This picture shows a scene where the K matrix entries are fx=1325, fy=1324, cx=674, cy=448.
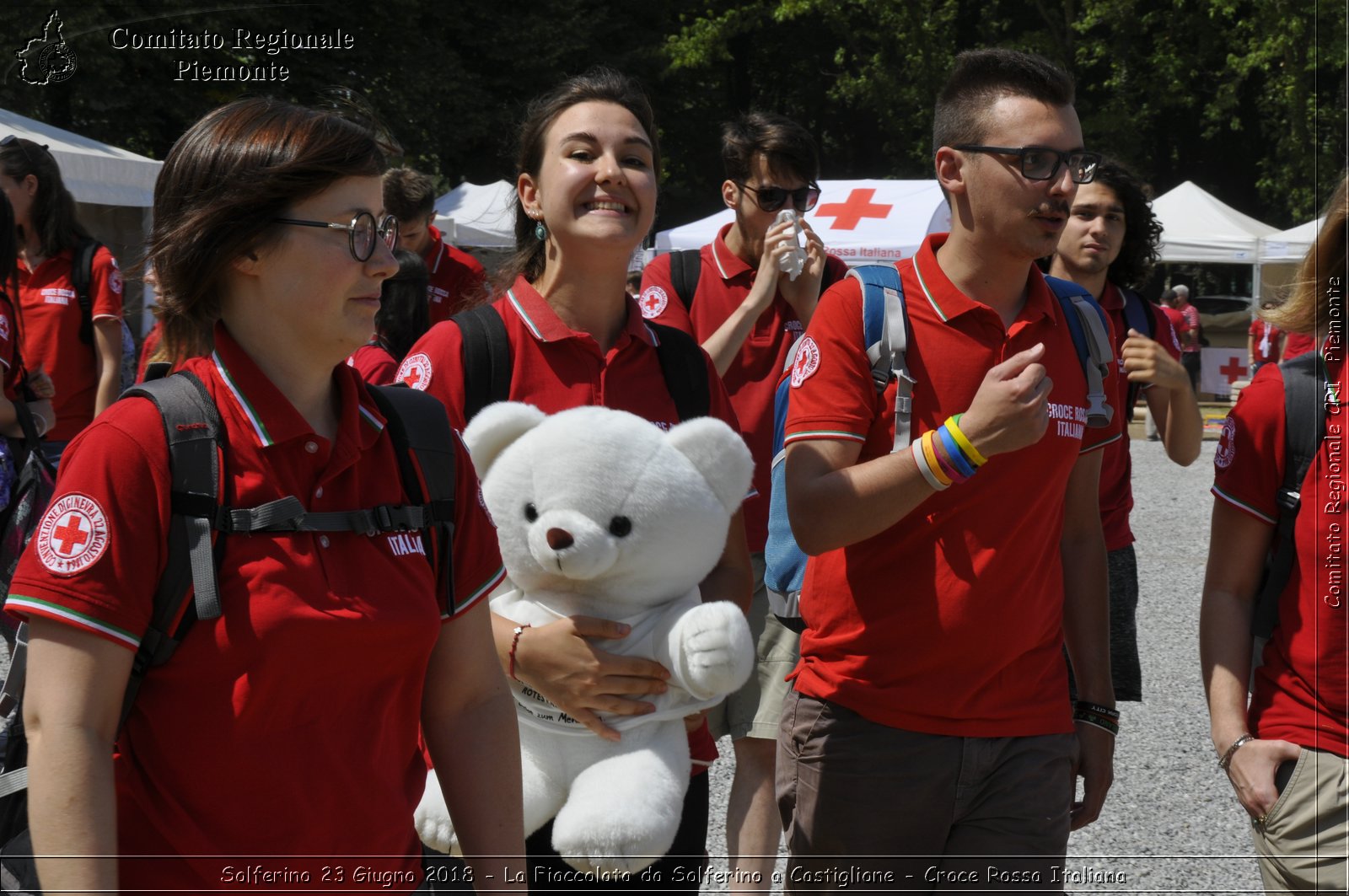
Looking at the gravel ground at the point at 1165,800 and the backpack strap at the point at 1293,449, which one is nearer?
the backpack strap at the point at 1293,449

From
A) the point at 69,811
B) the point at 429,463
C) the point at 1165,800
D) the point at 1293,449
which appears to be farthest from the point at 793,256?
the point at 69,811

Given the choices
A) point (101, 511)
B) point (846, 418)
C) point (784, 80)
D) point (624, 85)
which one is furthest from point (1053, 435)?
point (784, 80)

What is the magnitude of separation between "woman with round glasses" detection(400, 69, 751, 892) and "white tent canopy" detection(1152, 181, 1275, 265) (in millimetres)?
19102

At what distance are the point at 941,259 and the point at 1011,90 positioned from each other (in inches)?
15.8

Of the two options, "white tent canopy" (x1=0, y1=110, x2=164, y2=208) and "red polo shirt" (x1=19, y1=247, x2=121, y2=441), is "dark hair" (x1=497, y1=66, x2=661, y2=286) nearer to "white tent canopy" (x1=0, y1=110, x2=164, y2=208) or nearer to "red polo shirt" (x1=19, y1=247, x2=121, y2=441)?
"red polo shirt" (x1=19, y1=247, x2=121, y2=441)

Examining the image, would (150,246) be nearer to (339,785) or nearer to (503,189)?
(339,785)

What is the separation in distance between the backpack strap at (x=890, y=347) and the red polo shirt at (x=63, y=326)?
461 centimetres

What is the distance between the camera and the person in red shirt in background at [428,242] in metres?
5.73

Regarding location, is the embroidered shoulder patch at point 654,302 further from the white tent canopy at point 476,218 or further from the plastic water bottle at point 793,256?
the white tent canopy at point 476,218

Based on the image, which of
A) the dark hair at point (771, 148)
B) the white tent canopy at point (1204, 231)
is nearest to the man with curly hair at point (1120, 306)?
the dark hair at point (771, 148)

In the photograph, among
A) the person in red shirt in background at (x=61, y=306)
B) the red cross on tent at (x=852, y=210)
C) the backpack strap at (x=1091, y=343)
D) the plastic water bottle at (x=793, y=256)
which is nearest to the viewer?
the backpack strap at (x=1091, y=343)

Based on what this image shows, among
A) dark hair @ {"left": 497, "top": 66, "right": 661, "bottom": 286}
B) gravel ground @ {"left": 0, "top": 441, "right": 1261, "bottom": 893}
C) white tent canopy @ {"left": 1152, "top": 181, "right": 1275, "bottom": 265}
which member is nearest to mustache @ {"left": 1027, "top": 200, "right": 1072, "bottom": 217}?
dark hair @ {"left": 497, "top": 66, "right": 661, "bottom": 286}

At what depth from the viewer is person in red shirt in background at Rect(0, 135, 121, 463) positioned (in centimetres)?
628

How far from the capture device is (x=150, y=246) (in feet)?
6.87
